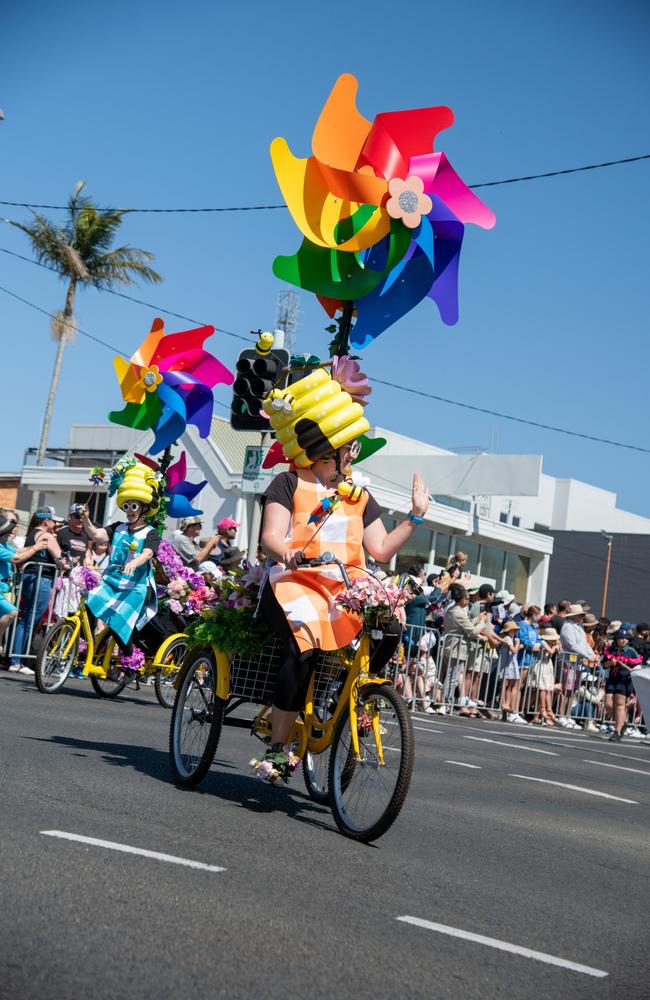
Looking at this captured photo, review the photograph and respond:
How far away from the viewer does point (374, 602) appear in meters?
6.10

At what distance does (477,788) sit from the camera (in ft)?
29.8

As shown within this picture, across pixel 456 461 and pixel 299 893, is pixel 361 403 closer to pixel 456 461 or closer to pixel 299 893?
pixel 299 893

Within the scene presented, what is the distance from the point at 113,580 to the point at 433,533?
1128 inches

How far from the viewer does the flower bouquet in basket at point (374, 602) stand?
20.1ft

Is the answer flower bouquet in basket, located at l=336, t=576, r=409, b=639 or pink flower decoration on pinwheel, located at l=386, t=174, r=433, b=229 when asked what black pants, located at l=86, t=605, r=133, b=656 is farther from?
flower bouquet in basket, located at l=336, t=576, r=409, b=639

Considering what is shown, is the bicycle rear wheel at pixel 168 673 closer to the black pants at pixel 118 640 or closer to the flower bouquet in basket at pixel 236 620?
the black pants at pixel 118 640

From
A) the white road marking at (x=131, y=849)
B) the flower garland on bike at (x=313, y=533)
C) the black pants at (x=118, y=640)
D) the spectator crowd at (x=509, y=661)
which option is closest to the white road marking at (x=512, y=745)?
the spectator crowd at (x=509, y=661)

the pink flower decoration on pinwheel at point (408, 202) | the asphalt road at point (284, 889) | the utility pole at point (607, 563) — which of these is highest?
the utility pole at point (607, 563)

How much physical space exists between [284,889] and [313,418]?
269 cm

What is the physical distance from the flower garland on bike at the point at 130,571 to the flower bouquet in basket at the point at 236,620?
509cm

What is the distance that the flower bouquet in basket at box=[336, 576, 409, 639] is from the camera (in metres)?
6.13

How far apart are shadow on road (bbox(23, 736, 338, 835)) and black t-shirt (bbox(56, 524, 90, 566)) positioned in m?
6.64

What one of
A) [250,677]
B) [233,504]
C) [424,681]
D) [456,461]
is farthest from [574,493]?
[250,677]

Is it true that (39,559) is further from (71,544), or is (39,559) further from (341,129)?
(341,129)
